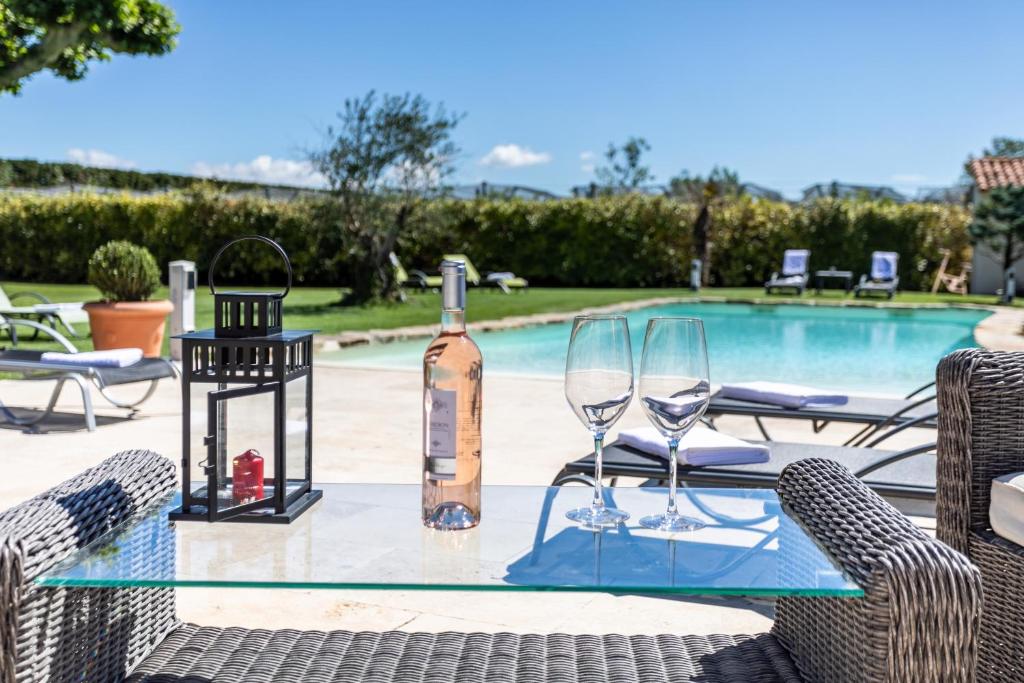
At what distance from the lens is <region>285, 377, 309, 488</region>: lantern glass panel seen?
143cm

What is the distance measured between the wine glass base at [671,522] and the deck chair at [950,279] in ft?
67.7

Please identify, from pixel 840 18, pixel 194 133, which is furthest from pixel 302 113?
pixel 194 133

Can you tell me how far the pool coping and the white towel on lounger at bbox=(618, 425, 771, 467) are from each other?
405 cm

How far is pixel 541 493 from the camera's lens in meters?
1.66

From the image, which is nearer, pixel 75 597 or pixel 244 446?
pixel 75 597

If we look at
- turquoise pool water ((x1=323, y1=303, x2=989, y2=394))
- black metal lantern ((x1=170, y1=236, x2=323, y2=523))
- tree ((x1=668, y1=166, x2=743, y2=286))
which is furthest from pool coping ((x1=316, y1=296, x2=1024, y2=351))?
black metal lantern ((x1=170, y1=236, x2=323, y2=523))

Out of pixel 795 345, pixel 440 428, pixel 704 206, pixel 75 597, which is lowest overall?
pixel 795 345

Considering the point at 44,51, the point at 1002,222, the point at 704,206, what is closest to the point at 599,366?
the point at 44,51

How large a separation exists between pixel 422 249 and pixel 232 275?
4.17 meters

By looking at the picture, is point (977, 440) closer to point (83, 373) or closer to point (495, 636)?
point (495, 636)

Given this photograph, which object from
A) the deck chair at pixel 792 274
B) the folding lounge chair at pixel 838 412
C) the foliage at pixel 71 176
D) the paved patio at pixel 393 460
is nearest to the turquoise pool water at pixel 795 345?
the paved patio at pixel 393 460

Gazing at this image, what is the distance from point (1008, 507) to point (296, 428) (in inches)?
47.5

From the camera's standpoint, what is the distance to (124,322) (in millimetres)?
7598

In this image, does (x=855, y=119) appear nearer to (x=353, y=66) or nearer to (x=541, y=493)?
(x=353, y=66)
